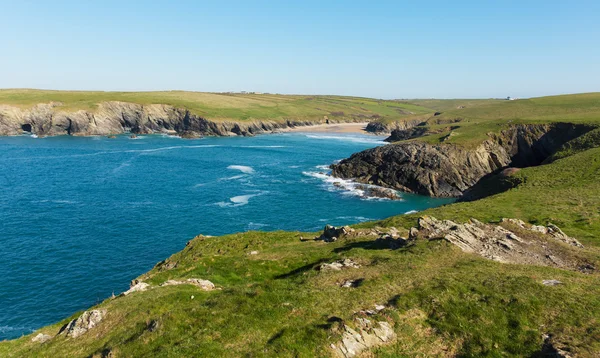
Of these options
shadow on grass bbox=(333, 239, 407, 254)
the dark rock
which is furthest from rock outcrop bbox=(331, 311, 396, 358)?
the dark rock

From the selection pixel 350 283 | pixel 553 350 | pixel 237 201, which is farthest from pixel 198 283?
pixel 237 201

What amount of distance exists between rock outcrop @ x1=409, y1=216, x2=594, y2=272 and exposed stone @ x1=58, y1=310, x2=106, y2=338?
29562 millimetres

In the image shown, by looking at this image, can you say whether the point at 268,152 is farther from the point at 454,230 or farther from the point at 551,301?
the point at 551,301

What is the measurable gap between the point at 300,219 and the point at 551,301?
5573cm

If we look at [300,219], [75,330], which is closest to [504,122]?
[300,219]

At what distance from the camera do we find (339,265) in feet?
105

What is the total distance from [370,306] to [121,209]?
72807 mm

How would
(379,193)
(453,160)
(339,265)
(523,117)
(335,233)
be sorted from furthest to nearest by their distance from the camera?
(523,117) → (453,160) → (379,193) → (335,233) → (339,265)

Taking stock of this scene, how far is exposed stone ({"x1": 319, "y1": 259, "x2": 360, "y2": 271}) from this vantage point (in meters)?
31.2

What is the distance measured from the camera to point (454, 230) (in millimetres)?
37875

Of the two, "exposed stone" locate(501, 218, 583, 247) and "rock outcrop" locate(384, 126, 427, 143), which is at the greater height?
"rock outcrop" locate(384, 126, 427, 143)

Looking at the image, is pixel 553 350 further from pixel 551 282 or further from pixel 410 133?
pixel 410 133

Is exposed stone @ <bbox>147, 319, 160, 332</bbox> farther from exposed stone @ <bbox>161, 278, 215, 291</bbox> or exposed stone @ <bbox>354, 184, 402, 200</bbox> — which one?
exposed stone @ <bbox>354, 184, 402, 200</bbox>

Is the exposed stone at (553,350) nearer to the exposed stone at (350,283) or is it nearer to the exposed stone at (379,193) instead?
the exposed stone at (350,283)
